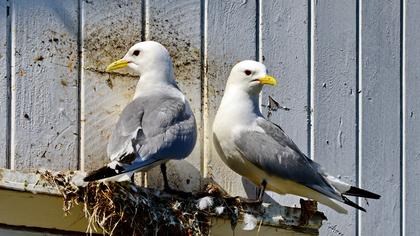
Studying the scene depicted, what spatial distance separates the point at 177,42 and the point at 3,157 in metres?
0.75

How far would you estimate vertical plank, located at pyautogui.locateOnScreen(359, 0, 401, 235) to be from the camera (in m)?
4.11

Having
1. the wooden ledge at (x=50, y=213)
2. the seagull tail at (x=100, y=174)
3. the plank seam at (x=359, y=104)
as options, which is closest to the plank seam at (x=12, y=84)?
the wooden ledge at (x=50, y=213)

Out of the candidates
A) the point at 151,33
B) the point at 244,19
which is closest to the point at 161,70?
the point at 151,33

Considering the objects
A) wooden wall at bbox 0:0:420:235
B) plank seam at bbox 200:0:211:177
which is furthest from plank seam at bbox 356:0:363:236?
plank seam at bbox 200:0:211:177

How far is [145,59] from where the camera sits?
3.62 meters

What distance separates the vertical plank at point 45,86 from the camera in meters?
3.43

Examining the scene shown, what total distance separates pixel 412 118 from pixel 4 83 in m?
1.60

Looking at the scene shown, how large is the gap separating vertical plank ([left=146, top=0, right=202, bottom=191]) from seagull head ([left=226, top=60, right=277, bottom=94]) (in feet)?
0.40

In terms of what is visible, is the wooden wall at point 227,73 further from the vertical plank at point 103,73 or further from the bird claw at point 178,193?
the bird claw at point 178,193

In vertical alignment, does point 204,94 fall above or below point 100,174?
above

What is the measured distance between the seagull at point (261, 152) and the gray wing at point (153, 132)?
0.18 m

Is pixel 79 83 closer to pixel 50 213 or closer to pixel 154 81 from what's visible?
pixel 154 81

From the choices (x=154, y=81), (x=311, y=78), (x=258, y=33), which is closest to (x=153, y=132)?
(x=154, y=81)

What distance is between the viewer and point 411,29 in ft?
14.2
